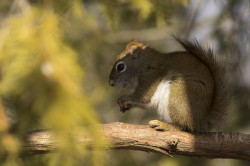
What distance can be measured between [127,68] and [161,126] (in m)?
0.89

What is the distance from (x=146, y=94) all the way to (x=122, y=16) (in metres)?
1.29

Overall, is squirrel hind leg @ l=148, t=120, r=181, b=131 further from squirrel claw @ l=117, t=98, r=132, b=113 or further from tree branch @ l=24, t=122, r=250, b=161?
squirrel claw @ l=117, t=98, r=132, b=113

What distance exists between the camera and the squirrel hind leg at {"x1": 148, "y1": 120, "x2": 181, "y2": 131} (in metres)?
2.83

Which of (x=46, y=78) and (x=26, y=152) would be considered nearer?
(x=46, y=78)

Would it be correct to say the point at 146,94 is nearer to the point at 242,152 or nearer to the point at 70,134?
the point at 242,152

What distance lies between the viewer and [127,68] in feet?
11.9

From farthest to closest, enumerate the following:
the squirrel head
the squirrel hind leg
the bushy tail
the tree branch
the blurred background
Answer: the squirrel head
the bushy tail
the squirrel hind leg
the tree branch
the blurred background

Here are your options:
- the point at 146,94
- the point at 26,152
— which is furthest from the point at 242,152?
the point at 26,152

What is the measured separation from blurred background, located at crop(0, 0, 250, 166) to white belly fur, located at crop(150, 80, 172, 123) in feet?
1.46

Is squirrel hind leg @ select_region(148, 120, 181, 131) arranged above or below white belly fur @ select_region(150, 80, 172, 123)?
below

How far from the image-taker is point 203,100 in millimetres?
3062

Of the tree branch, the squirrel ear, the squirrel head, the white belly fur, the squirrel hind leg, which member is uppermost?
the squirrel ear

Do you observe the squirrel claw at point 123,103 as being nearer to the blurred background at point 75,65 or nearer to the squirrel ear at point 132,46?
the blurred background at point 75,65

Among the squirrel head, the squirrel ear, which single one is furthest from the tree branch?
the squirrel ear
